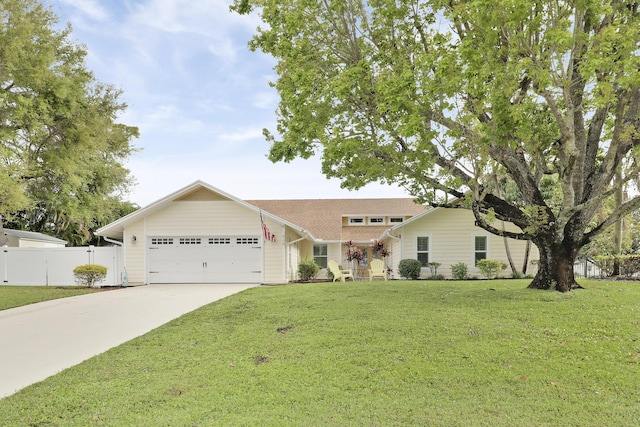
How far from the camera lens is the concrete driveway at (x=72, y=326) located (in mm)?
6309

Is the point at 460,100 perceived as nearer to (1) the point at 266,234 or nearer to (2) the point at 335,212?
(1) the point at 266,234

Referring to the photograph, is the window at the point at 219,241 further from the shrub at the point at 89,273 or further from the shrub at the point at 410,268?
the shrub at the point at 410,268

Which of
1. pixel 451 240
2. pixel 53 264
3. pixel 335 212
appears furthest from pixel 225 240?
pixel 335 212

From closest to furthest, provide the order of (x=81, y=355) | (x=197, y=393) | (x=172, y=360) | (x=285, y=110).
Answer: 1. (x=197, y=393)
2. (x=172, y=360)
3. (x=81, y=355)
4. (x=285, y=110)

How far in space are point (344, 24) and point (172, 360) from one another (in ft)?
26.3

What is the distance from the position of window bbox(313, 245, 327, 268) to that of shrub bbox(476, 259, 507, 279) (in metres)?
8.86

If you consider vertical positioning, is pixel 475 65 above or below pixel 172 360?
above

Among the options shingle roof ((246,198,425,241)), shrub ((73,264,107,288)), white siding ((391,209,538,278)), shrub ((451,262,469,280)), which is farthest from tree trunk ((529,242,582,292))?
shrub ((73,264,107,288))

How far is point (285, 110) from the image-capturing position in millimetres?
11375

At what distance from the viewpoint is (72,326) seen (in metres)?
9.26

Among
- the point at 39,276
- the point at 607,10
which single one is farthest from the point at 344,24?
the point at 39,276

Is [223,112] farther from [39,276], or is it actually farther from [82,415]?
[82,415]

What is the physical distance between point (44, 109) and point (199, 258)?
8.51m

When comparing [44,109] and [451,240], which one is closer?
[44,109]
